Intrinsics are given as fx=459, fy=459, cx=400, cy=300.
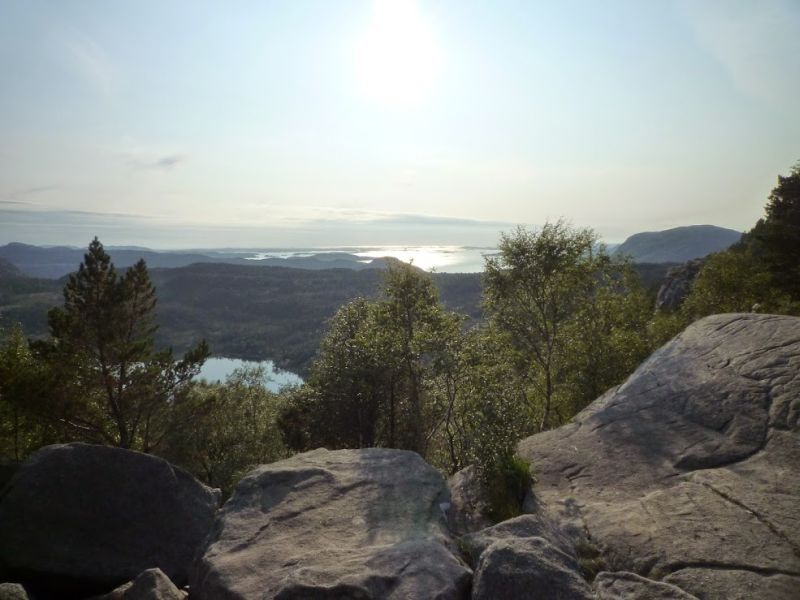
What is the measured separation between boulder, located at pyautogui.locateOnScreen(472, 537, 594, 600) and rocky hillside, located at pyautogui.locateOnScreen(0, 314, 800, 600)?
3 centimetres

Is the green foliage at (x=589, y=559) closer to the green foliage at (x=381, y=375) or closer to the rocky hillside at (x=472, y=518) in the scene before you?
the rocky hillside at (x=472, y=518)

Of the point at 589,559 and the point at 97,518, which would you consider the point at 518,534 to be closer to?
the point at 589,559

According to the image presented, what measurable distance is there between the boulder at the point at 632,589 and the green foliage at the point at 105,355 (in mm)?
A: 27123

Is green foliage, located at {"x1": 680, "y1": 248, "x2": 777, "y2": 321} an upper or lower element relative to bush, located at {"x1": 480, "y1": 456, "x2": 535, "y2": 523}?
upper

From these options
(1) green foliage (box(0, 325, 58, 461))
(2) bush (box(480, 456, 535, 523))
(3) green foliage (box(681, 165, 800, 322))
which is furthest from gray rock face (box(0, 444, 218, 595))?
(3) green foliage (box(681, 165, 800, 322))

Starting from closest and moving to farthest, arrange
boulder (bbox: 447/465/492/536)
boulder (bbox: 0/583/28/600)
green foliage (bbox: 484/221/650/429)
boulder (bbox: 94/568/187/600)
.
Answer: boulder (bbox: 0/583/28/600)
boulder (bbox: 94/568/187/600)
boulder (bbox: 447/465/492/536)
green foliage (bbox: 484/221/650/429)

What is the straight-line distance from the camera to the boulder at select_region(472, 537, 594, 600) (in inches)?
310


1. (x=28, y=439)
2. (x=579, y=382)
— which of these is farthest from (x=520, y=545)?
(x=28, y=439)

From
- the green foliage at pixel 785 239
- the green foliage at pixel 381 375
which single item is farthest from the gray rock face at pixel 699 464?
the green foliage at pixel 785 239

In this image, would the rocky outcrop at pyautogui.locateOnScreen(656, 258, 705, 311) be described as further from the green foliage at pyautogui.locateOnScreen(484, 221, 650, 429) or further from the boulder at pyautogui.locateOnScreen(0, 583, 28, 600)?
the boulder at pyautogui.locateOnScreen(0, 583, 28, 600)

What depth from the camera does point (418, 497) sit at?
41.1ft

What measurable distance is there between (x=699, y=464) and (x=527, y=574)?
32.2 ft

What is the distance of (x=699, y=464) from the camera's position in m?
14.6

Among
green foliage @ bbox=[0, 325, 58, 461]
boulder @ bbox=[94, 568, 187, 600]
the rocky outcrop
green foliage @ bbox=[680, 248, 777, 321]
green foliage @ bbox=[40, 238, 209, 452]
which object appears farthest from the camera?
the rocky outcrop
